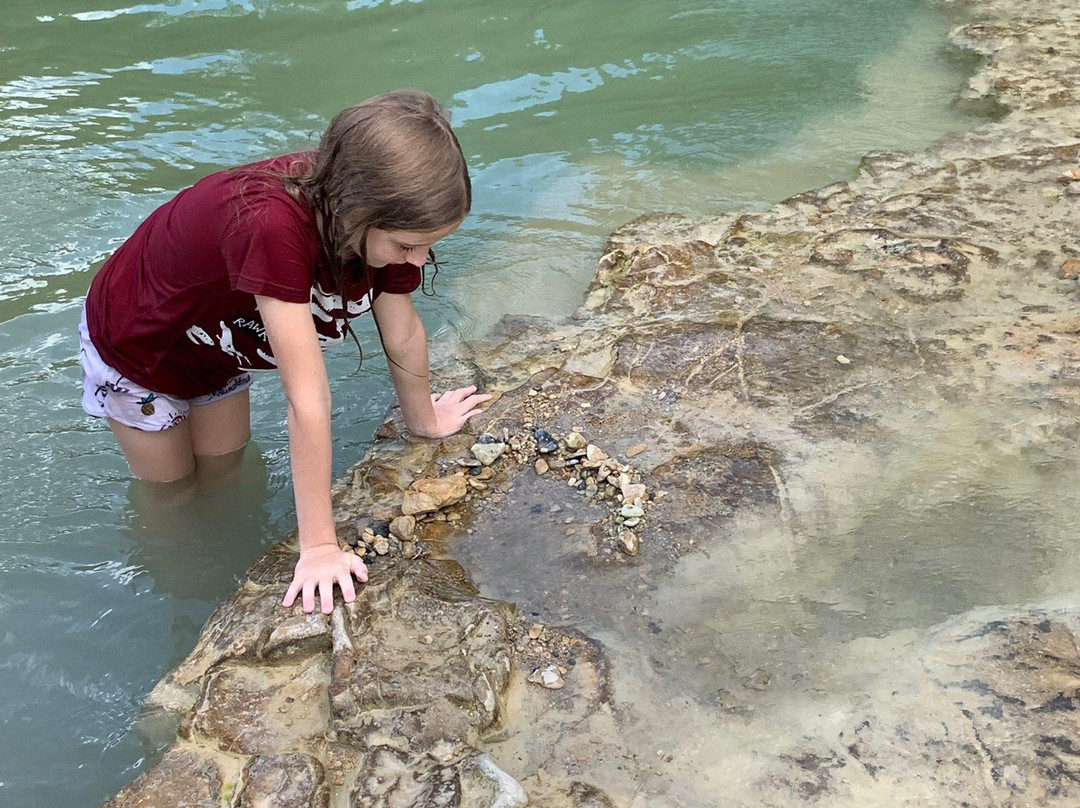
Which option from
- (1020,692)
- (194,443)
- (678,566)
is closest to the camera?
(1020,692)

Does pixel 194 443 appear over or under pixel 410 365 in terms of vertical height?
under

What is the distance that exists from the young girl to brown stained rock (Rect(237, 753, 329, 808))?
1.20 feet

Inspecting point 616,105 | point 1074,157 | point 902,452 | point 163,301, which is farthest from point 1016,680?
point 616,105

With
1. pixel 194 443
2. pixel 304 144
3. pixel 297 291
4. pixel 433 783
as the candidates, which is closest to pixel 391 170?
pixel 297 291

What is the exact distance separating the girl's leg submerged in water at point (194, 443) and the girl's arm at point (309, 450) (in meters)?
0.84

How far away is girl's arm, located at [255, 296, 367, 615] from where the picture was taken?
2.08m

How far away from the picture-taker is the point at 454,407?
111 inches

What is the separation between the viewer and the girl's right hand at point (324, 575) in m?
2.16

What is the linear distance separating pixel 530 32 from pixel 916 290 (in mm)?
3787

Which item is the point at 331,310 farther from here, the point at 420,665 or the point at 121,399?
the point at 420,665

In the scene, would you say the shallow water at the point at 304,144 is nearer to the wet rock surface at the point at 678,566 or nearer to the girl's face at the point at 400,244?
the wet rock surface at the point at 678,566

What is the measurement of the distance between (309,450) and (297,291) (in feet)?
1.16

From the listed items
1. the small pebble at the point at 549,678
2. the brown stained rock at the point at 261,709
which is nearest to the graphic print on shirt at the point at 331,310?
the brown stained rock at the point at 261,709

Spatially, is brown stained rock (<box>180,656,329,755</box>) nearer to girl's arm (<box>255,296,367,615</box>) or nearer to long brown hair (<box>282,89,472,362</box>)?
girl's arm (<box>255,296,367,615</box>)
